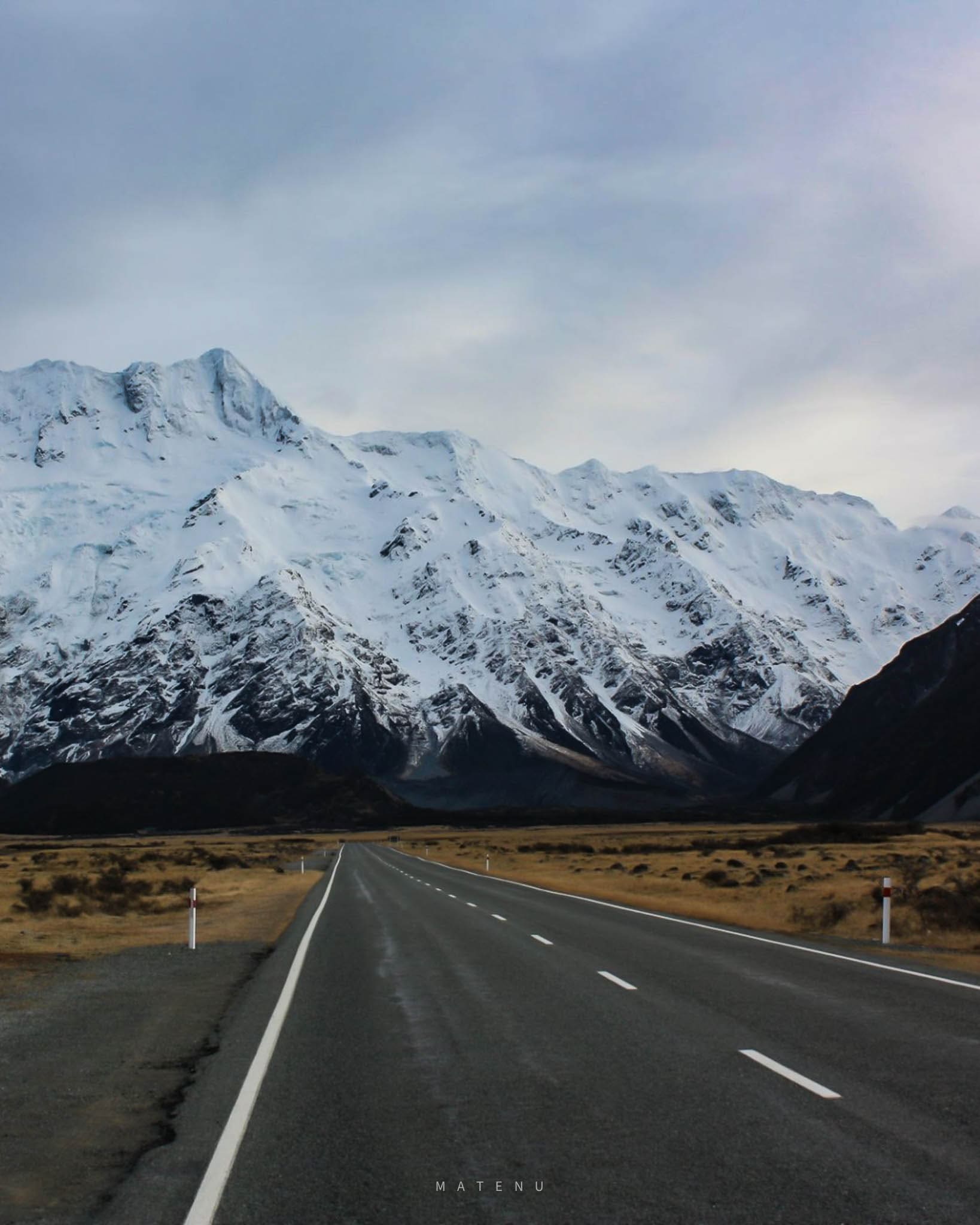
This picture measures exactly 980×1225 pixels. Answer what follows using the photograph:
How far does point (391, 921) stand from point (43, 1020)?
15325 mm

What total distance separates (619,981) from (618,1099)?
7.27 metres

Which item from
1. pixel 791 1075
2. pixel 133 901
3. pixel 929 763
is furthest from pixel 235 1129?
pixel 929 763

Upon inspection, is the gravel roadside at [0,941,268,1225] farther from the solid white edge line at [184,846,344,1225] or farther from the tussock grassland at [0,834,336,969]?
the tussock grassland at [0,834,336,969]

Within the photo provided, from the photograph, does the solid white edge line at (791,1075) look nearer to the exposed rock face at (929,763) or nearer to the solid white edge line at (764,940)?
the solid white edge line at (764,940)

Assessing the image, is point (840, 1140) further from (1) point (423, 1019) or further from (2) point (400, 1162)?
(1) point (423, 1019)

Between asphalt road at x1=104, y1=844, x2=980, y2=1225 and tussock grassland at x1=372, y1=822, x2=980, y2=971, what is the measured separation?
20.3 feet

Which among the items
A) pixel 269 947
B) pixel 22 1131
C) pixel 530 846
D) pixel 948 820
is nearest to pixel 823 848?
pixel 530 846

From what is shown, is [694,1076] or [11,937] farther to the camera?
[11,937]

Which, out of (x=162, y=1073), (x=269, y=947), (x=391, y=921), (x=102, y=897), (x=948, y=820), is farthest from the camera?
(x=948, y=820)

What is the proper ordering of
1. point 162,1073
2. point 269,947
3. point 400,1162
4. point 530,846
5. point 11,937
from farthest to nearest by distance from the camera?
1. point 530,846
2. point 11,937
3. point 269,947
4. point 162,1073
5. point 400,1162

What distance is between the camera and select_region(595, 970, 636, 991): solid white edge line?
15.7 m

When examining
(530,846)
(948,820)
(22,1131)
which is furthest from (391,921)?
(948,820)

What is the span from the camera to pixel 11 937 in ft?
83.5

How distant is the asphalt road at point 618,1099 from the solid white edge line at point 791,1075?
1.2 inches
